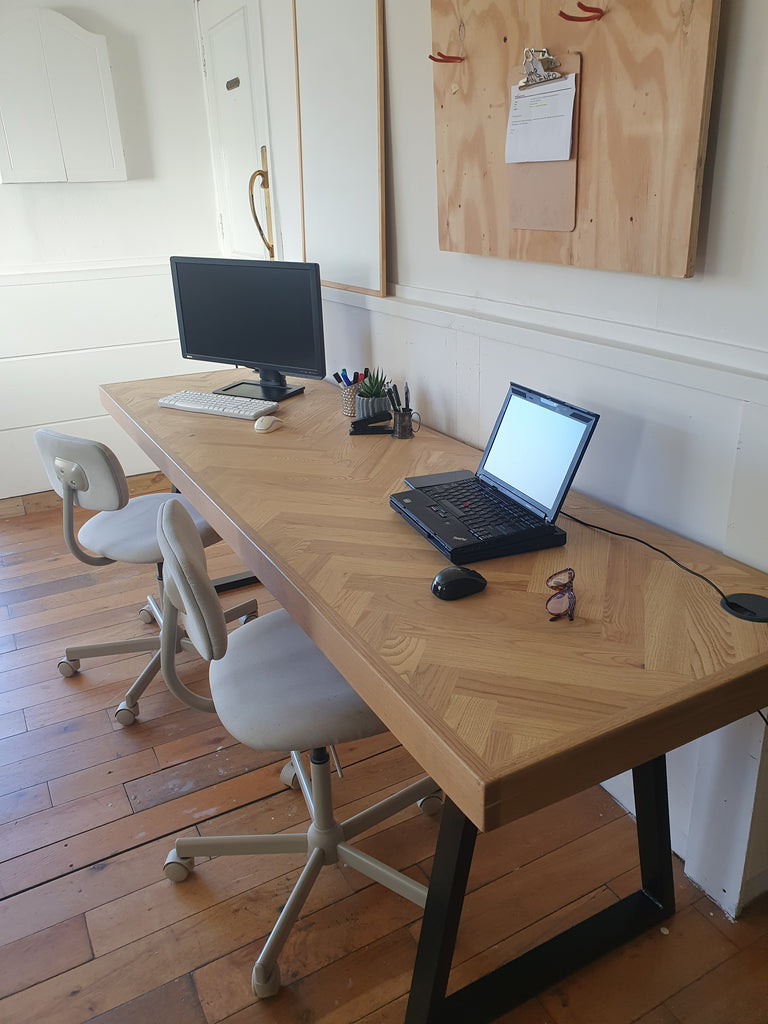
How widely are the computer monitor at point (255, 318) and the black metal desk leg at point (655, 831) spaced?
152cm

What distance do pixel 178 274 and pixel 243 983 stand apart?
2.15 metres

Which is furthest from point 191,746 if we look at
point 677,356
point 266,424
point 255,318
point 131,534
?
point 677,356

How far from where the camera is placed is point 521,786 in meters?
0.95

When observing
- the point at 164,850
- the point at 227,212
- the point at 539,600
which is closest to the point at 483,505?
A: the point at 539,600

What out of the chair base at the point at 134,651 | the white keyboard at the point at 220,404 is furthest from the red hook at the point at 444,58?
the chair base at the point at 134,651

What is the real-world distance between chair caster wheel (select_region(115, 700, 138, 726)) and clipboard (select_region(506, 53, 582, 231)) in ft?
5.39

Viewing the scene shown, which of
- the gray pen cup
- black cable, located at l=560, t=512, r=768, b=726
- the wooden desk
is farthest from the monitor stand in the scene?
black cable, located at l=560, t=512, r=768, b=726

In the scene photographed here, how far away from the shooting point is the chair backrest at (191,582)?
4.29ft

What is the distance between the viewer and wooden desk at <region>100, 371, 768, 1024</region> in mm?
1008

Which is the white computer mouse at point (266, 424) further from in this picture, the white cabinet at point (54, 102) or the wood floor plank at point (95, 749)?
the white cabinet at point (54, 102)

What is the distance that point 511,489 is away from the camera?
1.62 metres

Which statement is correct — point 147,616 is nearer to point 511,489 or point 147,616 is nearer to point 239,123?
point 511,489

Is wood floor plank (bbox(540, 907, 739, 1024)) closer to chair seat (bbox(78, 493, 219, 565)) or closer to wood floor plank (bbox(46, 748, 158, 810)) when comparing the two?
wood floor plank (bbox(46, 748, 158, 810))

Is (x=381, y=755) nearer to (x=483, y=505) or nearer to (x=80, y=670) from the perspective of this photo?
(x=483, y=505)
